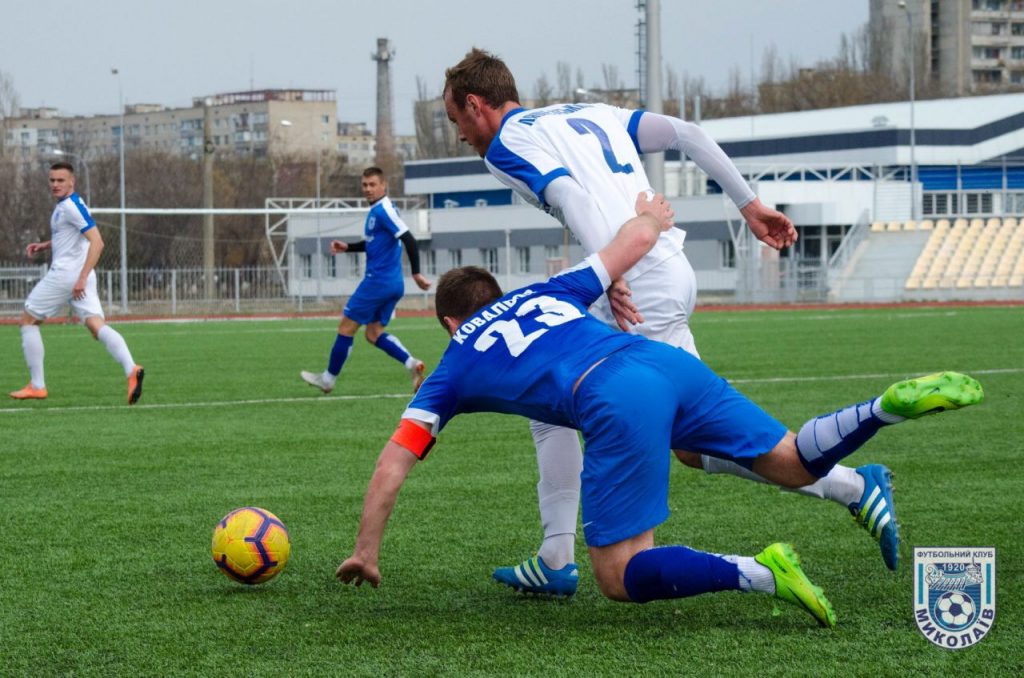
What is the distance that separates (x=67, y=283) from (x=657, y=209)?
9237 millimetres

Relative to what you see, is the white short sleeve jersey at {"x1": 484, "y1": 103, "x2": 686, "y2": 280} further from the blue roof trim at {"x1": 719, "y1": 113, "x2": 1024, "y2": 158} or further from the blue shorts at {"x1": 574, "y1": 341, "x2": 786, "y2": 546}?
the blue roof trim at {"x1": 719, "y1": 113, "x2": 1024, "y2": 158}

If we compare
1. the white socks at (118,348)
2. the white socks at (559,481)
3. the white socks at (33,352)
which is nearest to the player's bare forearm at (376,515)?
the white socks at (559,481)

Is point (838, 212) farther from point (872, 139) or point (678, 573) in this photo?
point (678, 573)

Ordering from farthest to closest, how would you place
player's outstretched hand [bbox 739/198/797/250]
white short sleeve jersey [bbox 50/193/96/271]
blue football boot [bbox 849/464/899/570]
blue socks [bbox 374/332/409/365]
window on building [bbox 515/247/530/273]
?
window on building [bbox 515/247/530/273] < blue socks [bbox 374/332/409/365] < white short sleeve jersey [bbox 50/193/96/271] < player's outstretched hand [bbox 739/198/797/250] < blue football boot [bbox 849/464/899/570]

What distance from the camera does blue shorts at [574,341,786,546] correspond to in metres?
4.18

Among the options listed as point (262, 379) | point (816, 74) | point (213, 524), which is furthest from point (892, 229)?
point (816, 74)

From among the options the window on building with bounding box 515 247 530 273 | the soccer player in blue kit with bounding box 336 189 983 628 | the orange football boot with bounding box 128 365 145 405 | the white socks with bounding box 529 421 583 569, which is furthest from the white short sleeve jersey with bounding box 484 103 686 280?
the window on building with bounding box 515 247 530 273

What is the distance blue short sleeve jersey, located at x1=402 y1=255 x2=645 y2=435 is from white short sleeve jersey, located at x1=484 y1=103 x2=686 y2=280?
0.45 metres

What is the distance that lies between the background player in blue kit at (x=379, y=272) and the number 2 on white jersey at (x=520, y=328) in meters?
8.68

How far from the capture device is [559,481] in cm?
502

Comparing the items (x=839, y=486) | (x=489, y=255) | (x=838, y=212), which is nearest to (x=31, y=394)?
(x=839, y=486)

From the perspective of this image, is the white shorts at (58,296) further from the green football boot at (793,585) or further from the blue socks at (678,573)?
the green football boot at (793,585)

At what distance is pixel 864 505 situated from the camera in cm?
470

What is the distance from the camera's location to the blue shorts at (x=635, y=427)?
4.18 metres
